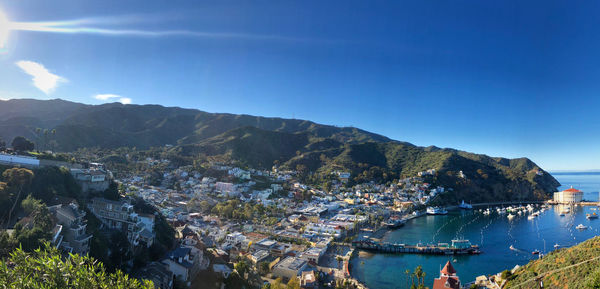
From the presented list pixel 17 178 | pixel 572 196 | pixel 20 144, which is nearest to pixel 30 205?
pixel 17 178

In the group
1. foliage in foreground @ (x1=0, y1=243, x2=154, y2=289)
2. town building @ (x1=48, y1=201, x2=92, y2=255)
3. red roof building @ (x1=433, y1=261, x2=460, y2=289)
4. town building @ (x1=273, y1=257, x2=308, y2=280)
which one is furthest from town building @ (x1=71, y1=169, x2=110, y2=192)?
red roof building @ (x1=433, y1=261, x2=460, y2=289)

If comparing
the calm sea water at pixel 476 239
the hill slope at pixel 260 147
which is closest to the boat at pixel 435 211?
the calm sea water at pixel 476 239

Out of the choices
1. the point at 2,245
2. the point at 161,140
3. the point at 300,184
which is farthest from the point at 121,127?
the point at 2,245

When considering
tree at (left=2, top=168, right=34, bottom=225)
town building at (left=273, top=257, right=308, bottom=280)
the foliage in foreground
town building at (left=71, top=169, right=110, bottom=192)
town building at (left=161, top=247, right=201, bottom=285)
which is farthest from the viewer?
town building at (left=273, top=257, right=308, bottom=280)

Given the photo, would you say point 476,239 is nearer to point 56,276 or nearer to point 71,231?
point 71,231

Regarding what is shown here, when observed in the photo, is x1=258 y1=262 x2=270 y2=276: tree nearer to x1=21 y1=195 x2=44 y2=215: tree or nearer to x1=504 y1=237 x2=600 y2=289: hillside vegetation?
x1=21 y1=195 x2=44 y2=215: tree

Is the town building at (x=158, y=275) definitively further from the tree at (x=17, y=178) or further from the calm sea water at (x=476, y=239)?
the calm sea water at (x=476, y=239)

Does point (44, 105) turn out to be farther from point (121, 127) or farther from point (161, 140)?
point (161, 140)
